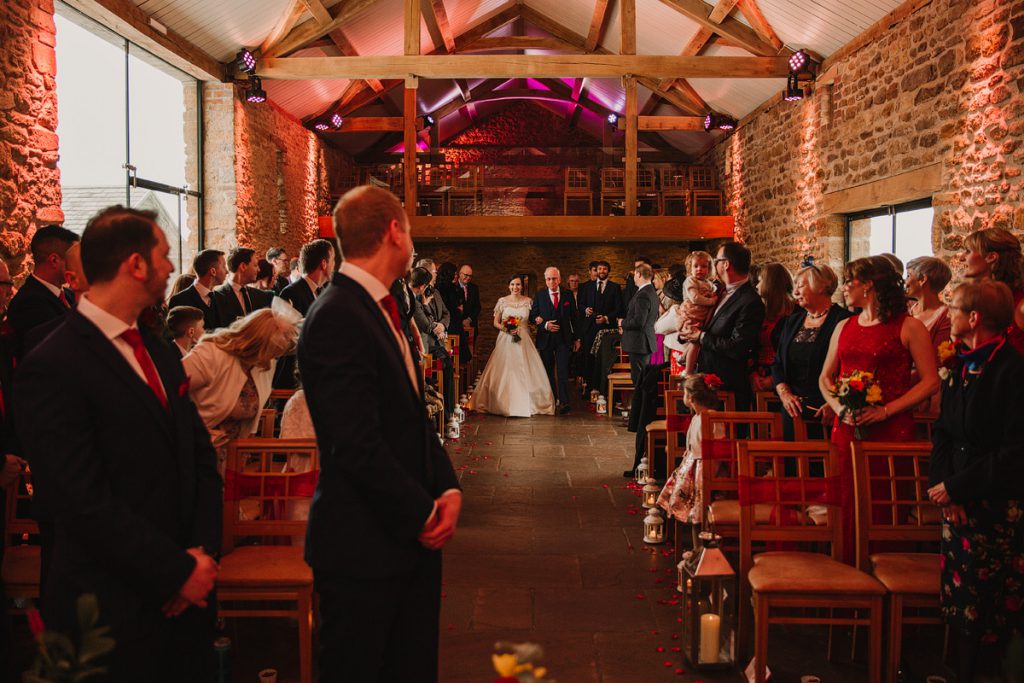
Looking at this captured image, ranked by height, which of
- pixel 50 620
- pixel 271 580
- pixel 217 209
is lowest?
pixel 271 580

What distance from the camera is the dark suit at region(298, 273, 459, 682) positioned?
1790 millimetres

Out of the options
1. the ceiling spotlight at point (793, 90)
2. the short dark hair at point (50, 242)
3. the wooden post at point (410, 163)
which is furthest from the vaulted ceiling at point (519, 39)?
the short dark hair at point (50, 242)

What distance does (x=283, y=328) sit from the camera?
11.0ft

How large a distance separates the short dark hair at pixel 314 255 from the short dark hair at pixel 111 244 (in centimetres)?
319

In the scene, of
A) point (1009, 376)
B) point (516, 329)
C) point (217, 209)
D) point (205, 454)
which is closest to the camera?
point (205, 454)

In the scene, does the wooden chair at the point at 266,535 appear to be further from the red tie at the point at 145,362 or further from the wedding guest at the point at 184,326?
the red tie at the point at 145,362

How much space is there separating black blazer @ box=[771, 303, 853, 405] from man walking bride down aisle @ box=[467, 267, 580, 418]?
4.89 meters

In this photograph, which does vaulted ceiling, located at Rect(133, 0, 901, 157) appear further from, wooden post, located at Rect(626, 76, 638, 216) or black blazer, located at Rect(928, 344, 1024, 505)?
black blazer, located at Rect(928, 344, 1024, 505)

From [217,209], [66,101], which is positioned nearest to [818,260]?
[217,209]

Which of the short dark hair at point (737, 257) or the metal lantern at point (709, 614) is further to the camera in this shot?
the short dark hair at point (737, 257)

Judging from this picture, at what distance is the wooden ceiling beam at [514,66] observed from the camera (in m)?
10.5

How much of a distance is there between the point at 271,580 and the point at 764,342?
3.27 m

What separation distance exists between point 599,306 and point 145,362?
884 cm

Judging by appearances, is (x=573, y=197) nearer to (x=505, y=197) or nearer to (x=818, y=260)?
(x=505, y=197)
